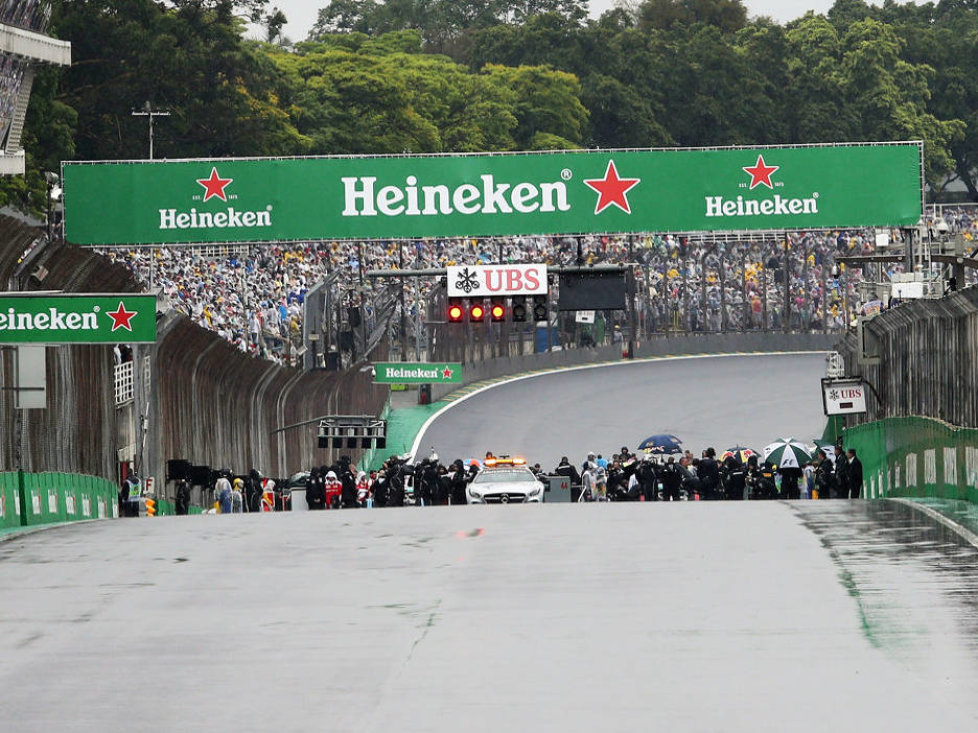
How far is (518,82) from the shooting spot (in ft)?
334

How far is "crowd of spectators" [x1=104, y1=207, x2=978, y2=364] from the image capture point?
55.0 metres

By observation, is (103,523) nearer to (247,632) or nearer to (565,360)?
(247,632)

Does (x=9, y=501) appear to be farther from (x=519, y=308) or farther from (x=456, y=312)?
(x=519, y=308)

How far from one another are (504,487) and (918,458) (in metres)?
8.33

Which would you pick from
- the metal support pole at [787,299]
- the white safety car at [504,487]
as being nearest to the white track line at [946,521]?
the white safety car at [504,487]

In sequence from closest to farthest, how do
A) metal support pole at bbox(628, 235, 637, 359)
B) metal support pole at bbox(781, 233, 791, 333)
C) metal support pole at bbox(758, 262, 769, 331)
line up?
metal support pole at bbox(628, 235, 637, 359), metal support pole at bbox(781, 233, 791, 333), metal support pole at bbox(758, 262, 769, 331)

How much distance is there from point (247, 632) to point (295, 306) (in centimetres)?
4112

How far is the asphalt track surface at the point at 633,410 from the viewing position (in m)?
52.2

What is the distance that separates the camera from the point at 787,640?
474 inches

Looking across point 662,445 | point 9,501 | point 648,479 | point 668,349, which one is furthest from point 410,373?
point 9,501

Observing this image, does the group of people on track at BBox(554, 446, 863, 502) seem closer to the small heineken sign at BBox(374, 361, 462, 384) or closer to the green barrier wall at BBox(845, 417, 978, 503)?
the green barrier wall at BBox(845, 417, 978, 503)

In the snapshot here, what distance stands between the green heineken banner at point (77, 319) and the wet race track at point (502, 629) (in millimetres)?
3177

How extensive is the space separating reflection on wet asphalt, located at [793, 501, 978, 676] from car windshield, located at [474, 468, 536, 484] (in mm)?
11532

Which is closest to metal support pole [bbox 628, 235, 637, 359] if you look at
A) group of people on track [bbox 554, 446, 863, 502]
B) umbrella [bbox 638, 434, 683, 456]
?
umbrella [bbox 638, 434, 683, 456]
